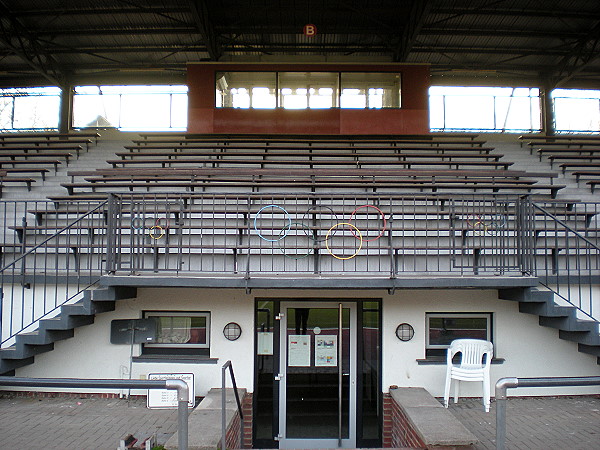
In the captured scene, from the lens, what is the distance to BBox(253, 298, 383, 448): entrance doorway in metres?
7.01

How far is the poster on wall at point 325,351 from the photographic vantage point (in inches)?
279

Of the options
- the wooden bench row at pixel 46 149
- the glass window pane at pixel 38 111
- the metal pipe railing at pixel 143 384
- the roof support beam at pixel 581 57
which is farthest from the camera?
the glass window pane at pixel 38 111

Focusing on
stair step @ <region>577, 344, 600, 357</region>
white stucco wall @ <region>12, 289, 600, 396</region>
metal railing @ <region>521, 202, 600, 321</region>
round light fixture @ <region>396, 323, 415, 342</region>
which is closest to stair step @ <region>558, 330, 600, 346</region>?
stair step @ <region>577, 344, 600, 357</region>

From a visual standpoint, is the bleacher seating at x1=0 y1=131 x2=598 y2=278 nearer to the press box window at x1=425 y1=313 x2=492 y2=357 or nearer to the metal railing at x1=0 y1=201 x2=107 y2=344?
the metal railing at x1=0 y1=201 x2=107 y2=344

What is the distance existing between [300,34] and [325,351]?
1046cm

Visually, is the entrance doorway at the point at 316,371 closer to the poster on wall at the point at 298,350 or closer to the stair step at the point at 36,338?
the poster on wall at the point at 298,350

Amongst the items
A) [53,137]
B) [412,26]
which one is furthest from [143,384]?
[53,137]

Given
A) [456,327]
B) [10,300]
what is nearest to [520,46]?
[456,327]

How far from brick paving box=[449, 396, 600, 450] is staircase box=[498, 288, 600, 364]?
88 centimetres

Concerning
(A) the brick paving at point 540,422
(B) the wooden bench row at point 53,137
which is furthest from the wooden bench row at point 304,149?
(A) the brick paving at point 540,422

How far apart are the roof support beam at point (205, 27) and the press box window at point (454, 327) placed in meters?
9.58

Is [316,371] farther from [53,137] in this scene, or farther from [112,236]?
[53,137]

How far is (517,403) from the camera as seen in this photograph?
22.1 ft

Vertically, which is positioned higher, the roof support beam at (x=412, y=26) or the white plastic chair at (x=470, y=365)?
the roof support beam at (x=412, y=26)
